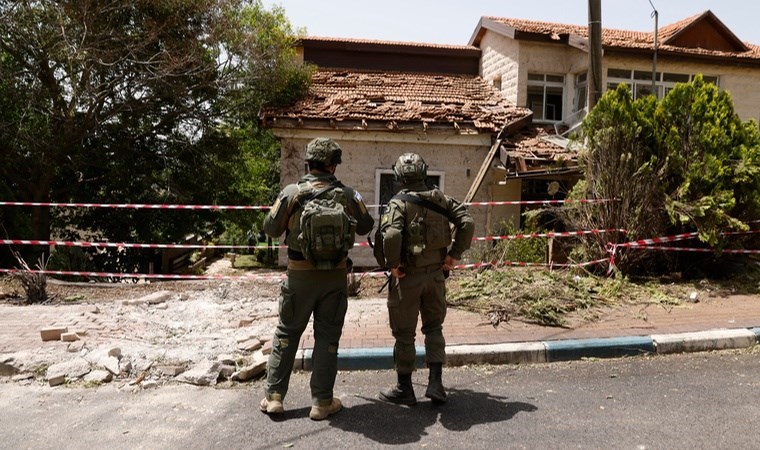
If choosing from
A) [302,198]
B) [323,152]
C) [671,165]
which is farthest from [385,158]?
[302,198]

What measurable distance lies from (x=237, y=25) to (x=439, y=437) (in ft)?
35.7

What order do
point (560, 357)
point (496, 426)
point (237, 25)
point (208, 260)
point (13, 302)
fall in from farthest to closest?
point (208, 260) → point (237, 25) → point (13, 302) → point (560, 357) → point (496, 426)

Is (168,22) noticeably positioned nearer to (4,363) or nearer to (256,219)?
(256,219)

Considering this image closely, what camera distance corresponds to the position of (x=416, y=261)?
418cm

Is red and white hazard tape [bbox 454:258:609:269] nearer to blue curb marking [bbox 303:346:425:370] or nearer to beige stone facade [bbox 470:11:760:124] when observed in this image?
blue curb marking [bbox 303:346:425:370]

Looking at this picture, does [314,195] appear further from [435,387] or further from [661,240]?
[661,240]

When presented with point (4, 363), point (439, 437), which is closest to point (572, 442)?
point (439, 437)

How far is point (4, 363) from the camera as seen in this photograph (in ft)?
16.2

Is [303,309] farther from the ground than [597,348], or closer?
farther from the ground

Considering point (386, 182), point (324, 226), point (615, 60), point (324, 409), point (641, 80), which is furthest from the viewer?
point (641, 80)

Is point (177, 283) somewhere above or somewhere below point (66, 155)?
below

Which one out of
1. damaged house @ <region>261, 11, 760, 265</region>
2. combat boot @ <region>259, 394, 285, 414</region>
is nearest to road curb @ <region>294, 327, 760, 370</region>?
combat boot @ <region>259, 394, 285, 414</region>

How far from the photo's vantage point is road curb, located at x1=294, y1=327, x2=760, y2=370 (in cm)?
514

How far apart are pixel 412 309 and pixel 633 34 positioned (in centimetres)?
1539
